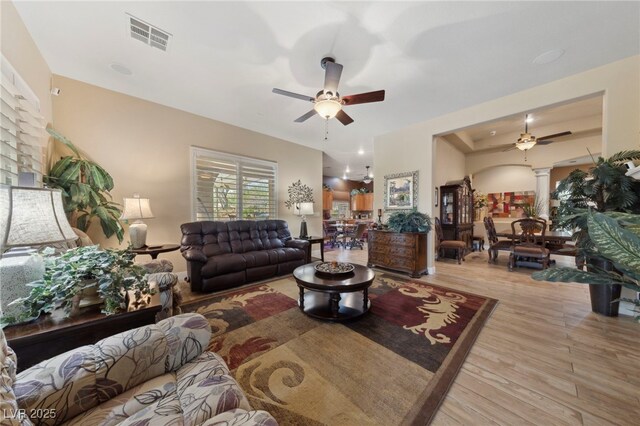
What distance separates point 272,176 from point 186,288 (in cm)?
289

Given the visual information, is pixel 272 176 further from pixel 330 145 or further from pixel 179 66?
pixel 179 66

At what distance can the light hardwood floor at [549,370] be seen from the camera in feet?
4.37

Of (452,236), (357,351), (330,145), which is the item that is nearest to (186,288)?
(357,351)

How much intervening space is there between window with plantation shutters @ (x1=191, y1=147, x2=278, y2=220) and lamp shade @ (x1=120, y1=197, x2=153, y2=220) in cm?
108

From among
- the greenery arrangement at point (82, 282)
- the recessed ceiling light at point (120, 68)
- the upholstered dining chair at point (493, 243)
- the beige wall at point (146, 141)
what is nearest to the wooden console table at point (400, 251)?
the upholstered dining chair at point (493, 243)

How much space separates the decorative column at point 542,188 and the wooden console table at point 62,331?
337 inches

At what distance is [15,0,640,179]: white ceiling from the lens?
1.98m

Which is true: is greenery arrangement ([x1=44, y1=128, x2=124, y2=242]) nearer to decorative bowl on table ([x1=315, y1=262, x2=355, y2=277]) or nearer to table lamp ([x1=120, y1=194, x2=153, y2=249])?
table lamp ([x1=120, y1=194, x2=153, y2=249])

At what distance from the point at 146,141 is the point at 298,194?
3.16 metres

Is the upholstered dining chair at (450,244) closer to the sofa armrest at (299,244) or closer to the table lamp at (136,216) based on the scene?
the sofa armrest at (299,244)

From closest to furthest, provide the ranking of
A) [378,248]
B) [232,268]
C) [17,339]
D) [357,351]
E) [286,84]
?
[17,339] → [357,351] → [286,84] → [232,268] → [378,248]

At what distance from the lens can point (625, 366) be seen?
1.70 metres

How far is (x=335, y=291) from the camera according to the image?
2.21m

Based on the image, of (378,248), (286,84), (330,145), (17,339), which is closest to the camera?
(17,339)
